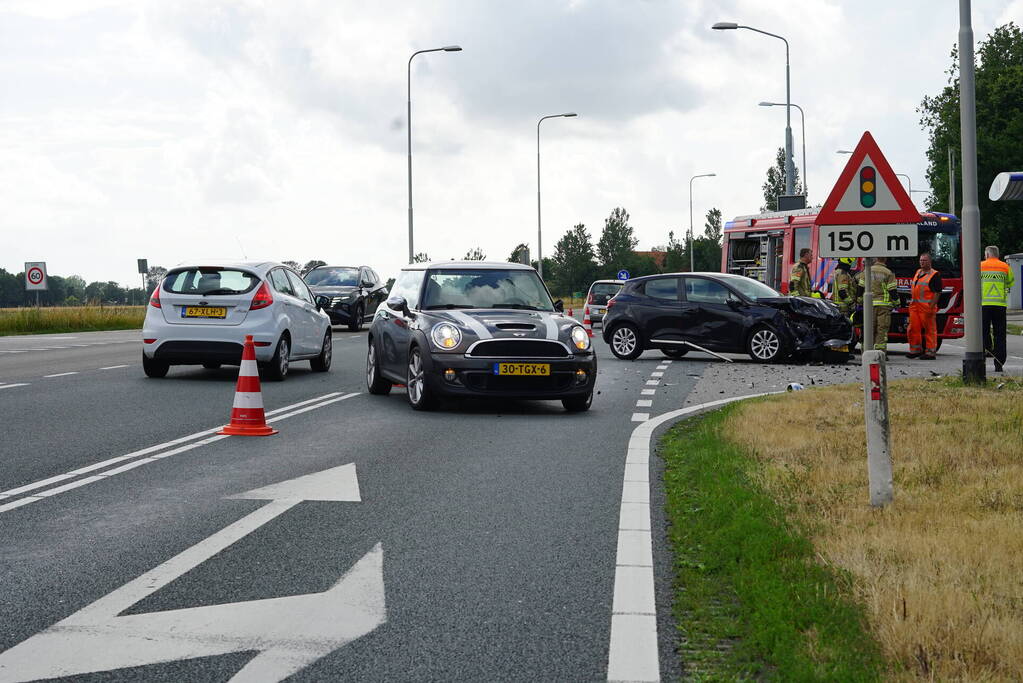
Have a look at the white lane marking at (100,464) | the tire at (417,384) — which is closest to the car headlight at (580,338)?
the tire at (417,384)

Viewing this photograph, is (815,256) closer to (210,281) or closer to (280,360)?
(280,360)

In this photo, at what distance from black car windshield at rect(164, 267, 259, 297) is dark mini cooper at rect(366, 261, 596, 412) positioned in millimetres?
3075

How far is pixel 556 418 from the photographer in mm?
12945

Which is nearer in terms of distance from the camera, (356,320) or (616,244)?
(356,320)

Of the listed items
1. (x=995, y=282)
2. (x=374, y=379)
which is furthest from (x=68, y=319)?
(x=995, y=282)

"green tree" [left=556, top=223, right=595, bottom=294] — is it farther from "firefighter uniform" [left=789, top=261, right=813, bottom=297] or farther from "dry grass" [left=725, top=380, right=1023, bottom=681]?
"dry grass" [left=725, top=380, right=1023, bottom=681]

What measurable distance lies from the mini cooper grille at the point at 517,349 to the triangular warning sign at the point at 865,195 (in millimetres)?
5392

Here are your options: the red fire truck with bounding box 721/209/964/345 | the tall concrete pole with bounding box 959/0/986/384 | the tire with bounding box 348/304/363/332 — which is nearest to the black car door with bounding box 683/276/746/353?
the red fire truck with bounding box 721/209/964/345

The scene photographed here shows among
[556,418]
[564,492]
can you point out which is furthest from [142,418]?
[564,492]

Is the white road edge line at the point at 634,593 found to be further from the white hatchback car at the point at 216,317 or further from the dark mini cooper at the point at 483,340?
the white hatchback car at the point at 216,317

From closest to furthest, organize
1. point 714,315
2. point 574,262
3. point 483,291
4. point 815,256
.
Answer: point 483,291
point 714,315
point 815,256
point 574,262

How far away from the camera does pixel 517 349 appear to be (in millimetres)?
13047

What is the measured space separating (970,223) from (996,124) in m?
58.9

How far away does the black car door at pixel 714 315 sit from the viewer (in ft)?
72.1
